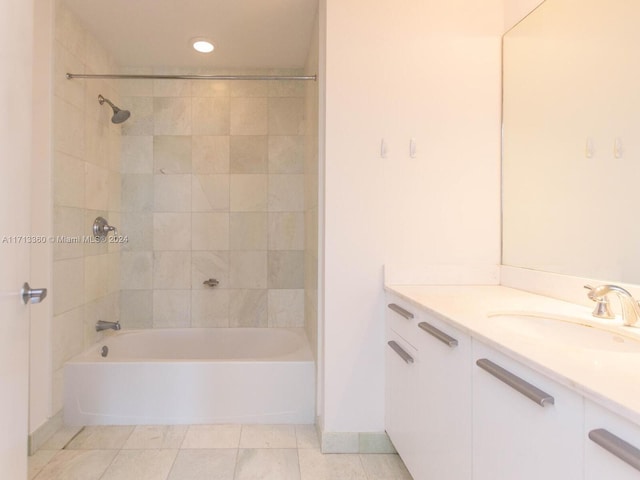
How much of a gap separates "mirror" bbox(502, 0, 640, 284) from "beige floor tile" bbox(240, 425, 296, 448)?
146 centimetres

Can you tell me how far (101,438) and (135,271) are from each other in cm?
124

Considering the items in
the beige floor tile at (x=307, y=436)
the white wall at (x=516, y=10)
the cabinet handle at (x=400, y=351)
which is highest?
the white wall at (x=516, y=10)

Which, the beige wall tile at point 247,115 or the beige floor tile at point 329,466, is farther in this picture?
the beige wall tile at point 247,115

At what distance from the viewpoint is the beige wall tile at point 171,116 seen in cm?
294

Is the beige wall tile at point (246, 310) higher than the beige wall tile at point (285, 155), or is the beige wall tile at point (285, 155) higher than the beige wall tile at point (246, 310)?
the beige wall tile at point (285, 155)

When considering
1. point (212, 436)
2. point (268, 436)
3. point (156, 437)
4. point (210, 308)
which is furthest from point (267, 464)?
point (210, 308)

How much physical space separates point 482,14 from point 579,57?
2.08ft

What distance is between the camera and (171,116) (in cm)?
295

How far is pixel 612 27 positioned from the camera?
134 centimetres

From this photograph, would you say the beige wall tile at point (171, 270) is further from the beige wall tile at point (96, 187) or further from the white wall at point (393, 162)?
the white wall at point (393, 162)

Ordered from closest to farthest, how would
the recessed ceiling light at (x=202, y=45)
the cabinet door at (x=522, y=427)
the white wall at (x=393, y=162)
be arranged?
the cabinet door at (x=522, y=427), the white wall at (x=393, y=162), the recessed ceiling light at (x=202, y=45)

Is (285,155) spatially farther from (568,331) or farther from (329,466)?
(568,331)

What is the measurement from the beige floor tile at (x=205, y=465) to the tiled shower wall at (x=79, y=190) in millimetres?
849

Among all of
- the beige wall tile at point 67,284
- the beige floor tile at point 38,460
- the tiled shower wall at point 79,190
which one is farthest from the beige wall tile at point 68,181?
the beige floor tile at point 38,460
